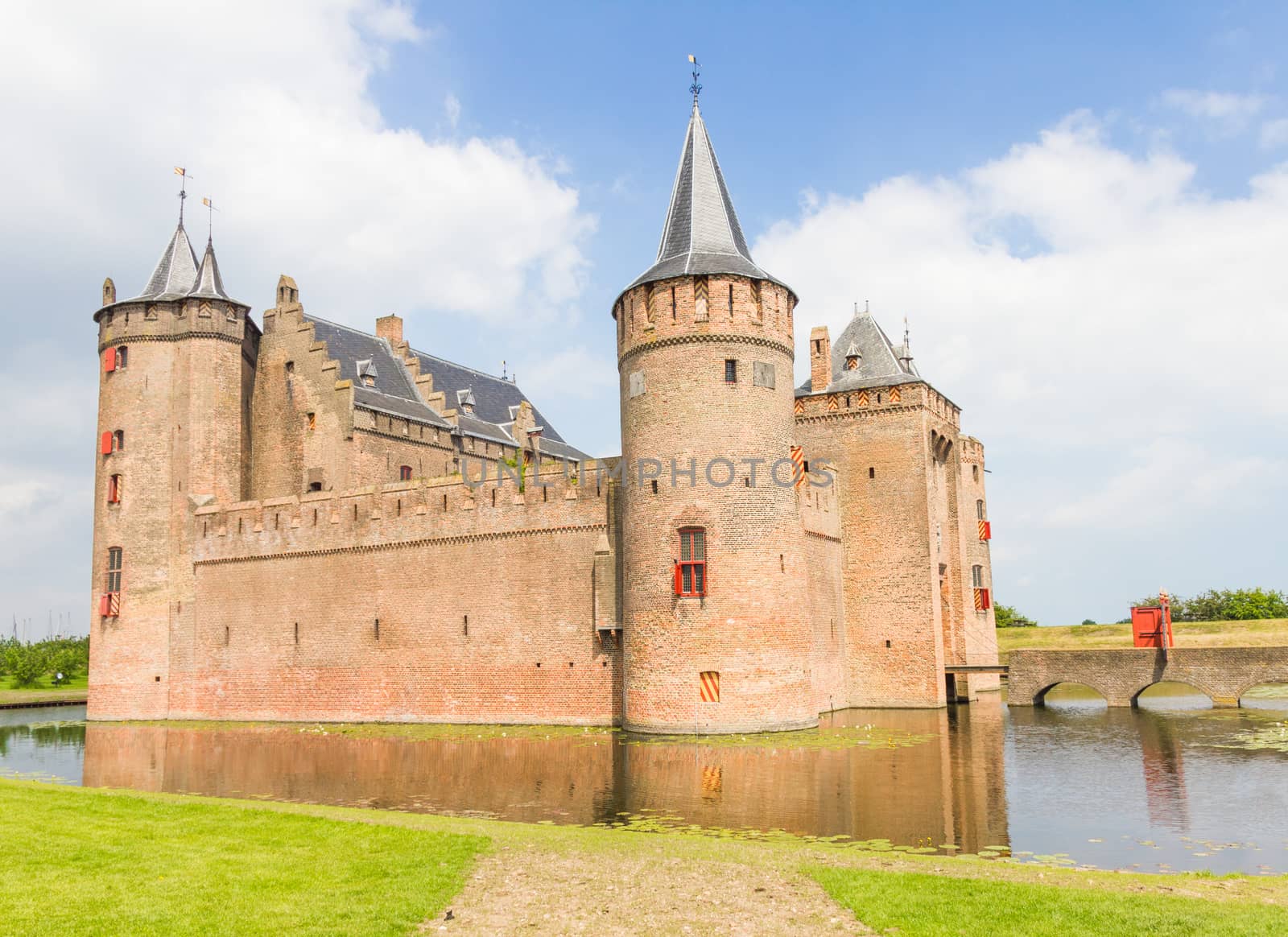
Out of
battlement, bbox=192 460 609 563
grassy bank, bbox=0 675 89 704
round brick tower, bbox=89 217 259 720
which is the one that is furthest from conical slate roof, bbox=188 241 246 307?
grassy bank, bbox=0 675 89 704

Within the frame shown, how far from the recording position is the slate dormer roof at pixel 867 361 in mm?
29688

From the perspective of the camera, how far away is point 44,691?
46781 mm

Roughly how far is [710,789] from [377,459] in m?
20.3

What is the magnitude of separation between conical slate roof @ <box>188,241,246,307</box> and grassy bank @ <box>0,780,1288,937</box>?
23.0 metres

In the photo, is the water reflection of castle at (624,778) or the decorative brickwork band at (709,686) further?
the decorative brickwork band at (709,686)

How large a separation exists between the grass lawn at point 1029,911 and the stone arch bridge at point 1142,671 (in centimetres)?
2205

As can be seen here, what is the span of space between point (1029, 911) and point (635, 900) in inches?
115

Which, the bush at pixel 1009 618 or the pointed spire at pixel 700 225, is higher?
the pointed spire at pixel 700 225

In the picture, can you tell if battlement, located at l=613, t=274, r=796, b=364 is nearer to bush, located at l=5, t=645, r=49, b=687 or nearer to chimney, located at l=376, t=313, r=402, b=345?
chimney, located at l=376, t=313, r=402, b=345

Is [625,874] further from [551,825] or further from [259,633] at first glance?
[259,633]

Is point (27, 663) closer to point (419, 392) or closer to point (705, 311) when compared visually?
point (419, 392)

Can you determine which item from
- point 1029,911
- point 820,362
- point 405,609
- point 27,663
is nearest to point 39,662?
point 27,663

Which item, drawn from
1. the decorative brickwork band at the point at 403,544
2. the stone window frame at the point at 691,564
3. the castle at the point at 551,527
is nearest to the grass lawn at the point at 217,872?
the stone window frame at the point at 691,564

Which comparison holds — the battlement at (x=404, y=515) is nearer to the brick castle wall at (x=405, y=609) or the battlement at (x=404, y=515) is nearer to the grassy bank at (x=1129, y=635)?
the brick castle wall at (x=405, y=609)
